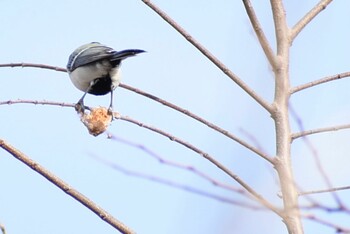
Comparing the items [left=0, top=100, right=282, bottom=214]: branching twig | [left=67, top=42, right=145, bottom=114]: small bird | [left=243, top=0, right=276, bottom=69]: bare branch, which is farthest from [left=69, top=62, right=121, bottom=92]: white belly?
[left=243, top=0, right=276, bottom=69]: bare branch

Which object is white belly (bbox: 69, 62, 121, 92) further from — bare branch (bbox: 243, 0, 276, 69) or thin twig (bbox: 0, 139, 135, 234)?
thin twig (bbox: 0, 139, 135, 234)

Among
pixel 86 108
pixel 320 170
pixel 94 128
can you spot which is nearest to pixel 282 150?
pixel 320 170

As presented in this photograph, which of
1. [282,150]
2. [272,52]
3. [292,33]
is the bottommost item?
[282,150]

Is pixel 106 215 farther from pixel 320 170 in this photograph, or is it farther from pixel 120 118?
pixel 120 118

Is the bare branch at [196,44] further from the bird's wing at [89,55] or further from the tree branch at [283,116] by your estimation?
the bird's wing at [89,55]

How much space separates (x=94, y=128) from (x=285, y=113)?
138cm

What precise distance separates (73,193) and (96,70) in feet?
8.78

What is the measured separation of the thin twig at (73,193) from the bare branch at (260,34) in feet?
1.58

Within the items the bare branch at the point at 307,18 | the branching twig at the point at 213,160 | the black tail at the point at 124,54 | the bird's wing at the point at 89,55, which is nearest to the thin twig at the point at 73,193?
the branching twig at the point at 213,160

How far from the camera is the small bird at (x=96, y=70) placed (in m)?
3.84

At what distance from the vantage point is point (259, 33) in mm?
1526

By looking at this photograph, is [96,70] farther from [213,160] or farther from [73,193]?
[213,160]

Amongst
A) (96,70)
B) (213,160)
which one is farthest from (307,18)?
(96,70)

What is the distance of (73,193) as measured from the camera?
132 centimetres
